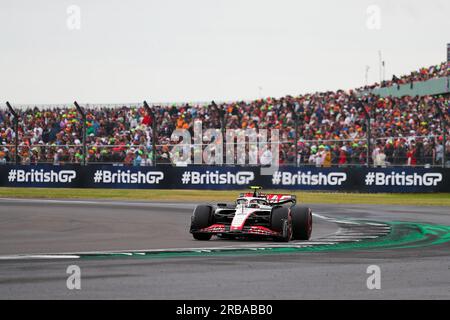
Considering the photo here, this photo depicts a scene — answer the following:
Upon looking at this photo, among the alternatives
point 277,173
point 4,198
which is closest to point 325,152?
point 277,173

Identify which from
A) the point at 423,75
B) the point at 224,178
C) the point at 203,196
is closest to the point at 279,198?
the point at 203,196

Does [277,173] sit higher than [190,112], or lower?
lower

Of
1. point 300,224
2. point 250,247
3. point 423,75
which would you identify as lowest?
point 250,247

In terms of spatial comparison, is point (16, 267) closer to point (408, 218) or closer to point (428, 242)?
point (428, 242)

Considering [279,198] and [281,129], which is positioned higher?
[281,129]

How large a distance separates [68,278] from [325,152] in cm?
2142

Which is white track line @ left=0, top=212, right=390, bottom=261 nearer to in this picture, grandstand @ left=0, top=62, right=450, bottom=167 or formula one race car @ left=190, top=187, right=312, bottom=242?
formula one race car @ left=190, top=187, right=312, bottom=242

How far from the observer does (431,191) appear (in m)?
29.2

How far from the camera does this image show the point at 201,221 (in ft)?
49.2

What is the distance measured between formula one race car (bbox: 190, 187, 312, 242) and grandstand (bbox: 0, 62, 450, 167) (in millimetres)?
14205

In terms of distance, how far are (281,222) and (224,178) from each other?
1728 centimetres

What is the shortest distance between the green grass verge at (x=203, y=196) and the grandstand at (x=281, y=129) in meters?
1.06

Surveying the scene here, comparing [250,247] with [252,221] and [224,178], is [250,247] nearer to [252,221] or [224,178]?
[252,221]

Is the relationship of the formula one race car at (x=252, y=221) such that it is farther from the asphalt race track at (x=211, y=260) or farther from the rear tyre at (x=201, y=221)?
the asphalt race track at (x=211, y=260)
